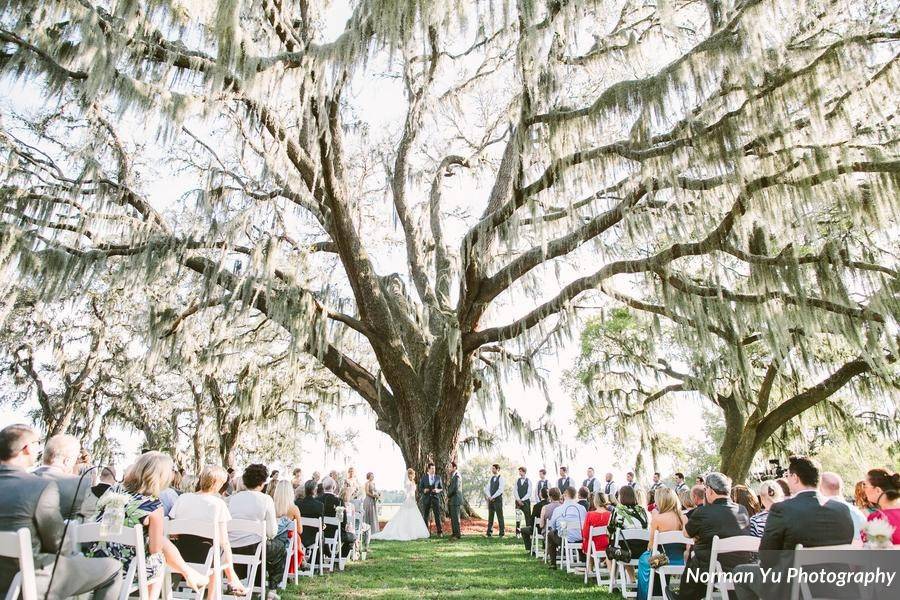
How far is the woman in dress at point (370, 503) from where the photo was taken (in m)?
11.6

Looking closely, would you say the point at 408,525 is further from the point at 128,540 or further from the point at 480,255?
the point at 128,540

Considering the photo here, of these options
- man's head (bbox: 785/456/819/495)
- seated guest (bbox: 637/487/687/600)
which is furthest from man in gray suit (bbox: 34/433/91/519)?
seated guest (bbox: 637/487/687/600)

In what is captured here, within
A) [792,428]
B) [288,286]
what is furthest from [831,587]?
[792,428]

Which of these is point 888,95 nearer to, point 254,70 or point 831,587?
point 831,587

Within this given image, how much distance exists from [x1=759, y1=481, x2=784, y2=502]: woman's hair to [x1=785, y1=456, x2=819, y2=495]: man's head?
2.35 meters

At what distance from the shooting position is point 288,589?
18.6 ft

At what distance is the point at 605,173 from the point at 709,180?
4.14 feet

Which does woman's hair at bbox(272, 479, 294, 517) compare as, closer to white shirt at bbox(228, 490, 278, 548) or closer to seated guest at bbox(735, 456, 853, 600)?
white shirt at bbox(228, 490, 278, 548)

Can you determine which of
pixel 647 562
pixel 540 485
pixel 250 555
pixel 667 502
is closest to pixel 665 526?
pixel 667 502

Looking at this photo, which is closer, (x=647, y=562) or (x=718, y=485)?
(x=718, y=485)

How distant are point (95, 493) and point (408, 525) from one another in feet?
24.2

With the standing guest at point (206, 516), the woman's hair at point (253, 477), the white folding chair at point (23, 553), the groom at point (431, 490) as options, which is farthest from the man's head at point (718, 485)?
the groom at point (431, 490)

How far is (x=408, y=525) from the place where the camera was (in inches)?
445

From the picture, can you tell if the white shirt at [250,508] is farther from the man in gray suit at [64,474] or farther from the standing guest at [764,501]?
the standing guest at [764,501]
